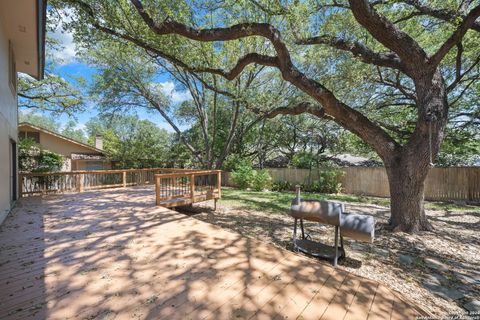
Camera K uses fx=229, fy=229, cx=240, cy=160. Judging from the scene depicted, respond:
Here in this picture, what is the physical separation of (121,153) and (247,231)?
13.2m

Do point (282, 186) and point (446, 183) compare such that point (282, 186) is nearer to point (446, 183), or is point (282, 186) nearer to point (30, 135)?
point (446, 183)

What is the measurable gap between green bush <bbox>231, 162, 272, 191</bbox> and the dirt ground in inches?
275

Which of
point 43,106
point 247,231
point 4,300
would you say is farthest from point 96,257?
point 43,106

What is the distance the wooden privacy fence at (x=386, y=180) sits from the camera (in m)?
9.61

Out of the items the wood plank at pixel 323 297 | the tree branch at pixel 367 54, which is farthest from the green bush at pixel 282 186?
the wood plank at pixel 323 297

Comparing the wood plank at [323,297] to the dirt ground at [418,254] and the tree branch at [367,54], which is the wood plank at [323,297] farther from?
the tree branch at [367,54]

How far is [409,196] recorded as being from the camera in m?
5.15

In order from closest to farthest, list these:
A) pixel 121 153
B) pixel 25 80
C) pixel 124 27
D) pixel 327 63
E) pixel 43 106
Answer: pixel 124 27, pixel 327 63, pixel 25 80, pixel 43 106, pixel 121 153

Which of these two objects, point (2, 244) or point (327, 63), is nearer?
point (2, 244)

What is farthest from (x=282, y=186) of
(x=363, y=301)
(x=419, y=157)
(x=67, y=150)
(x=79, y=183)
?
(x=67, y=150)

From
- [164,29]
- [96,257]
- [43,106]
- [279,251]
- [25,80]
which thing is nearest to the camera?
[96,257]

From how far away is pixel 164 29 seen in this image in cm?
539

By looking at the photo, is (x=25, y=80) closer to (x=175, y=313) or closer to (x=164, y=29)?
(x=164, y=29)

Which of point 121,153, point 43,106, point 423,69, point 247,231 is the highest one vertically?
point 43,106
